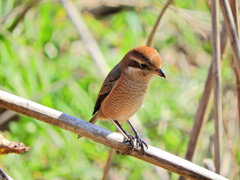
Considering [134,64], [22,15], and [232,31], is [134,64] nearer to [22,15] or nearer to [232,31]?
[232,31]

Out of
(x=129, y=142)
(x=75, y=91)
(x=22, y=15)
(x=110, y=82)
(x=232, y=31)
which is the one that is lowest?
(x=75, y=91)

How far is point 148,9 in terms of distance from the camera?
4.90m

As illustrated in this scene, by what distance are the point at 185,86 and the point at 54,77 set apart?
5.08 ft

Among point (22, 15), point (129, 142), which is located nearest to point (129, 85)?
point (129, 142)

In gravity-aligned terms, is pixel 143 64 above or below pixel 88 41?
above

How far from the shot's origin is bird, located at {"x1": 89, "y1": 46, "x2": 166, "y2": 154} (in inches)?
109

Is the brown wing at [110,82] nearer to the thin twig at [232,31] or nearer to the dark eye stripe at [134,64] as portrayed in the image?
the dark eye stripe at [134,64]

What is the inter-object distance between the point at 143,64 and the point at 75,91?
4.38 feet

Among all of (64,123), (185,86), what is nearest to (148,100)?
(185,86)

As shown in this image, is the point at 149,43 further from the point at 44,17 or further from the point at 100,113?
the point at 44,17

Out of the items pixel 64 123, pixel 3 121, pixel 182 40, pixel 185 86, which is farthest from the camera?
pixel 182 40

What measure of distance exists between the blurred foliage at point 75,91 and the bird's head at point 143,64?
0.68m

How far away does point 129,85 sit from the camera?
9.67 feet

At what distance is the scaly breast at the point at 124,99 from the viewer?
115 inches
